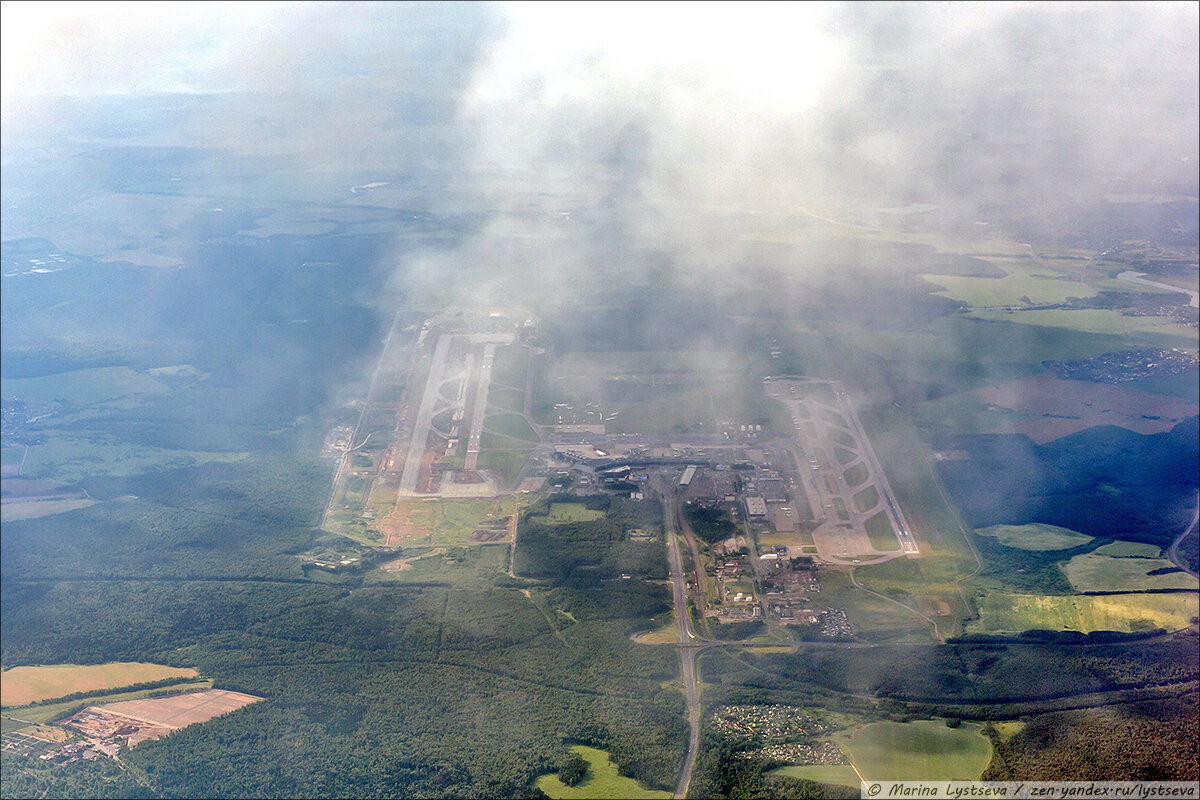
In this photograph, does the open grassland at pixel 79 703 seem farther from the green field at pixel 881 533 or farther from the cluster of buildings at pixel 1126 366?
the cluster of buildings at pixel 1126 366

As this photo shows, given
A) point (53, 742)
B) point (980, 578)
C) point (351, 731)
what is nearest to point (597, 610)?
point (351, 731)

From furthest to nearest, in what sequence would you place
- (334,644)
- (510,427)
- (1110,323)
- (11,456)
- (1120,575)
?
(1110,323)
(510,427)
(11,456)
(1120,575)
(334,644)

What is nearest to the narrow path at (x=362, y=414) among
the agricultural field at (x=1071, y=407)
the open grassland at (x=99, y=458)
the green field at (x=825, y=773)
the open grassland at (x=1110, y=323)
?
the open grassland at (x=99, y=458)

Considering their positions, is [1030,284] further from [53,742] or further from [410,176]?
[53,742]

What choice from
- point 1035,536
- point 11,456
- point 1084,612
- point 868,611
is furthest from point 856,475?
point 11,456

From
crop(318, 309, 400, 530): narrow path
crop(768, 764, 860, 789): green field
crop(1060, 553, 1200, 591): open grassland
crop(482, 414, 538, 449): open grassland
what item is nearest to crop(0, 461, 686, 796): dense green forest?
crop(318, 309, 400, 530): narrow path

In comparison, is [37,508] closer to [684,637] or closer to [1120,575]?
[684,637]

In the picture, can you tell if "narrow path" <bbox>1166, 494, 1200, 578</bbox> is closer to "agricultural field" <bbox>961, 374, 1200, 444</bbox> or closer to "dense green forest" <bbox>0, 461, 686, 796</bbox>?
"agricultural field" <bbox>961, 374, 1200, 444</bbox>

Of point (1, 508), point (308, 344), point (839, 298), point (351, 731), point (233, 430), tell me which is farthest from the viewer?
point (839, 298)
